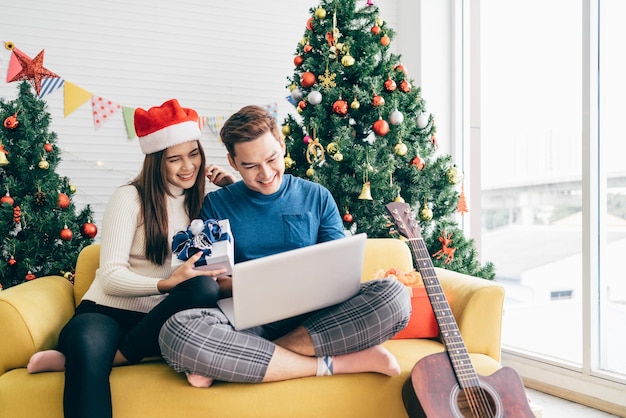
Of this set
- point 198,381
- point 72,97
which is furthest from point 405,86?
point 198,381

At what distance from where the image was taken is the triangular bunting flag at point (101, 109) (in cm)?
286

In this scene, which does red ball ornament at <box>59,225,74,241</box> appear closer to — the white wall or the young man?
the white wall

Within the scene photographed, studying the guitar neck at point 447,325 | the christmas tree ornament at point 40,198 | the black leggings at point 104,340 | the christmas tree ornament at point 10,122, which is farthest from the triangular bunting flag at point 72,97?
the guitar neck at point 447,325

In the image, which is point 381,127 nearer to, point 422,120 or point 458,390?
point 422,120

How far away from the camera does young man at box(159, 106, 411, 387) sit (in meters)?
1.50

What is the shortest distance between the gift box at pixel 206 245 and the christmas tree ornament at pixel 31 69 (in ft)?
5.01

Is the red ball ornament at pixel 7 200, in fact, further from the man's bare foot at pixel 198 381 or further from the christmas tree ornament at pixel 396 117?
the christmas tree ornament at pixel 396 117

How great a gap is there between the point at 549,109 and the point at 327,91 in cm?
109

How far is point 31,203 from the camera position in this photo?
2.34m

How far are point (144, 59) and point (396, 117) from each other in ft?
4.40

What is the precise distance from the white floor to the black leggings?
58.8 inches

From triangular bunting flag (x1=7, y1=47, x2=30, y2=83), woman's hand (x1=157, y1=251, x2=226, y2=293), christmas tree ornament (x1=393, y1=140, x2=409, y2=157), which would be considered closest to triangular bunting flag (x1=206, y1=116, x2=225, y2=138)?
triangular bunting flag (x1=7, y1=47, x2=30, y2=83)

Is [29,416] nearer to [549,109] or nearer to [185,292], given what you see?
[185,292]

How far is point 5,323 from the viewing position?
1.59 m
